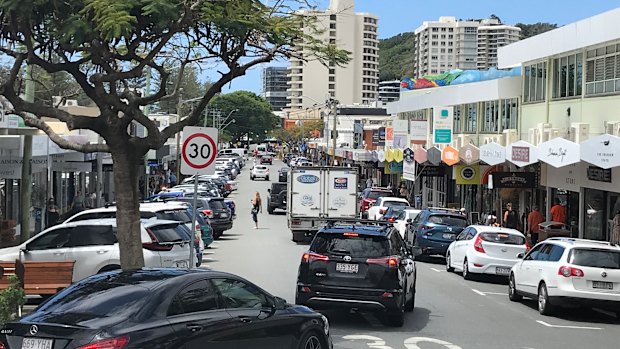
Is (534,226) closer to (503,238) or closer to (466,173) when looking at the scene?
(503,238)

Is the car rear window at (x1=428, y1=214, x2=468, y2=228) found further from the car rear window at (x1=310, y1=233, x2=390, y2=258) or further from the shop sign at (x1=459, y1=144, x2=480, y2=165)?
the car rear window at (x1=310, y1=233, x2=390, y2=258)

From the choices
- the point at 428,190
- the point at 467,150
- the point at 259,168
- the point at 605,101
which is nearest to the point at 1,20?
the point at 605,101

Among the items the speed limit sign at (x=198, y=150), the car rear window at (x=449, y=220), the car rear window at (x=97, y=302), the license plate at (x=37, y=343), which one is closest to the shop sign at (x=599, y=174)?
the car rear window at (x=449, y=220)

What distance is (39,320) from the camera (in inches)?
316

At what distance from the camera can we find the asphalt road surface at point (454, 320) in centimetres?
1407

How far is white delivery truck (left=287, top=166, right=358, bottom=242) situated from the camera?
33.4 meters

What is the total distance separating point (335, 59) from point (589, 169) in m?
16.1

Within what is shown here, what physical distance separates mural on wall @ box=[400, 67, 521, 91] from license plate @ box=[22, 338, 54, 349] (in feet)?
113

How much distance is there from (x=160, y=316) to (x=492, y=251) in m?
16.6

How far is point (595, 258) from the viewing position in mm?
17422

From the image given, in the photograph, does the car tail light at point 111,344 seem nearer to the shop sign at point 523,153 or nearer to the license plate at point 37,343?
the license plate at point 37,343

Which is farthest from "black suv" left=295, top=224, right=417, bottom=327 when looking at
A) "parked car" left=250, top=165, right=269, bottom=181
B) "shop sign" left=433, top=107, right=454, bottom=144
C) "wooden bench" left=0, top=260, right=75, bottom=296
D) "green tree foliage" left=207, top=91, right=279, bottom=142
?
"green tree foliage" left=207, top=91, right=279, bottom=142

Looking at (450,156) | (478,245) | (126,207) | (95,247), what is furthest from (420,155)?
(126,207)

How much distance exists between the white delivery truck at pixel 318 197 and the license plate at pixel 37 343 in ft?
84.0
